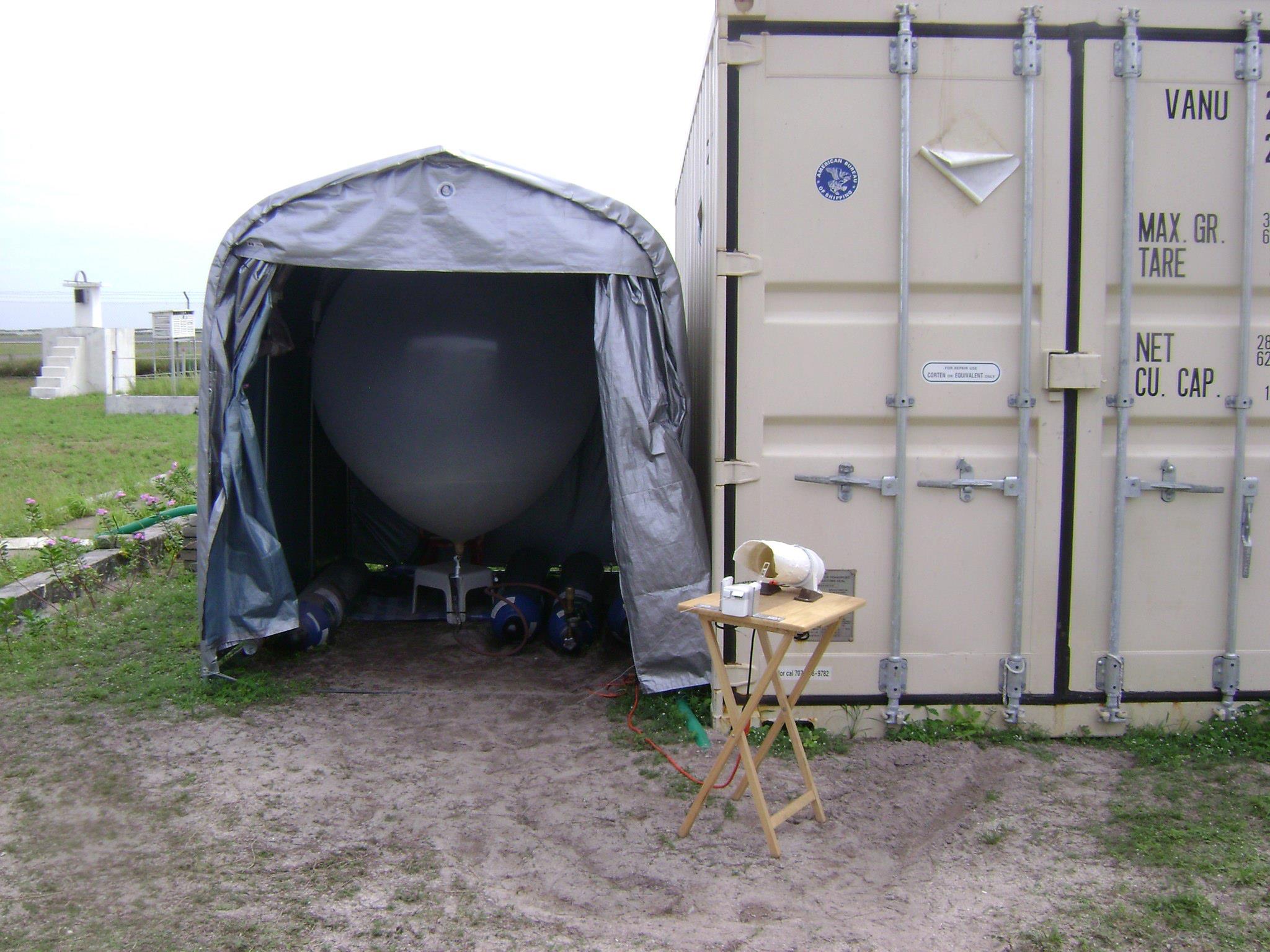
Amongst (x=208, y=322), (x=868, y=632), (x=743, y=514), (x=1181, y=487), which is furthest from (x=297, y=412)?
(x=1181, y=487)

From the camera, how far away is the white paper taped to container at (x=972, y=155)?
381 centimetres

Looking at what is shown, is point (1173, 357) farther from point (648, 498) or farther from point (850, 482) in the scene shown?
point (648, 498)

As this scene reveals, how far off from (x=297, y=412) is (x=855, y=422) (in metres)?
3.68

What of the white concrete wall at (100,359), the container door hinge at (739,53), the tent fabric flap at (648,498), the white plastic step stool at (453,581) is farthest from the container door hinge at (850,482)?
the white concrete wall at (100,359)

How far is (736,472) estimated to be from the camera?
12.9 feet

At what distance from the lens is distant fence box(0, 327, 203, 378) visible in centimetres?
2353

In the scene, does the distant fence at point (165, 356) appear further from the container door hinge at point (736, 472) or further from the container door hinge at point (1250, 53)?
the container door hinge at point (1250, 53)

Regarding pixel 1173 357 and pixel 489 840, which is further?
pixel 1173 357

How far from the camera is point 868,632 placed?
400 centimetres

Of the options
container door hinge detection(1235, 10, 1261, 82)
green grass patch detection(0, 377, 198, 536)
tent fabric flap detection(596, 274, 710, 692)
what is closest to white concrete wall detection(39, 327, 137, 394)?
green grass patch detection(0, 377, 198, 536)

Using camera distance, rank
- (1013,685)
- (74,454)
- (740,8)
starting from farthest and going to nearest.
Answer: (74,454)
(1013,685)
(740,8)

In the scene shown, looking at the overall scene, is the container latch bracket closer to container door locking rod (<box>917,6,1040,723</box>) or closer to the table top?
container door locking rod (<box>917,6,1040,723</box>)

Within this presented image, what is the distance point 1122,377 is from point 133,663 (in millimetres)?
4670

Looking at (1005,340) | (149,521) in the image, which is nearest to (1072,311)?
(1005,340)
